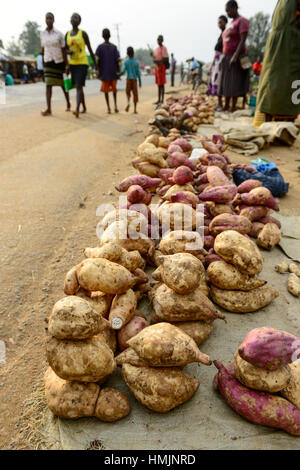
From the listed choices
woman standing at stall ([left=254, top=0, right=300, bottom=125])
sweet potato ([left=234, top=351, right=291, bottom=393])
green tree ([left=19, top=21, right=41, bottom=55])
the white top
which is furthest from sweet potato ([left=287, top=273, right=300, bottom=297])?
green tree ([left=19, top=21, right=41, bottom=55])

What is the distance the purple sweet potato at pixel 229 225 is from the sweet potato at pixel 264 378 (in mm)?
1036

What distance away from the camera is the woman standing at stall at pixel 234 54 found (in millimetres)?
6464

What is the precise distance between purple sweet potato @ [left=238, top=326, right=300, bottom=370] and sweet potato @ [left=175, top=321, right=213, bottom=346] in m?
0.33

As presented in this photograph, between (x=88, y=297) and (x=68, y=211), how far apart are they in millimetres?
1652

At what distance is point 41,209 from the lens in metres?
3.04

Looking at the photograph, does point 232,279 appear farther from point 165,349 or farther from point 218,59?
point 218,59

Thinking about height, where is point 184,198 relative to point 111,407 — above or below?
above

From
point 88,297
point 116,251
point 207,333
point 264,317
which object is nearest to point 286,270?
point 264,317

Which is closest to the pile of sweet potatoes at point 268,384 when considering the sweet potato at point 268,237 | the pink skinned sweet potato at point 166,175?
the sweet potato at point 268,237

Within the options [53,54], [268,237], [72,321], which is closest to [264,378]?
[72,321]

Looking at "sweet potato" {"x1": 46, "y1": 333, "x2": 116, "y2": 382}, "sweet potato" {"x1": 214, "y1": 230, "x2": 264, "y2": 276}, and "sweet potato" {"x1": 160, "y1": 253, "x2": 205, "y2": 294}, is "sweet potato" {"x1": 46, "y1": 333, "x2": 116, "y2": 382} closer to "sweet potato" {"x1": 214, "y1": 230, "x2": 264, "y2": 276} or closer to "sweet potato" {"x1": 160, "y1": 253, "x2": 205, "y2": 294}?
"sweet potato" {"x1": 160, "y1": 253, "x2": 205, "y2": 294}

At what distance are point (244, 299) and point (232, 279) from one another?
0.43ft

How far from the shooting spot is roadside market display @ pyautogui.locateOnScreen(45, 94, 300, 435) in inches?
47.3

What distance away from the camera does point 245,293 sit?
1.80 metres
